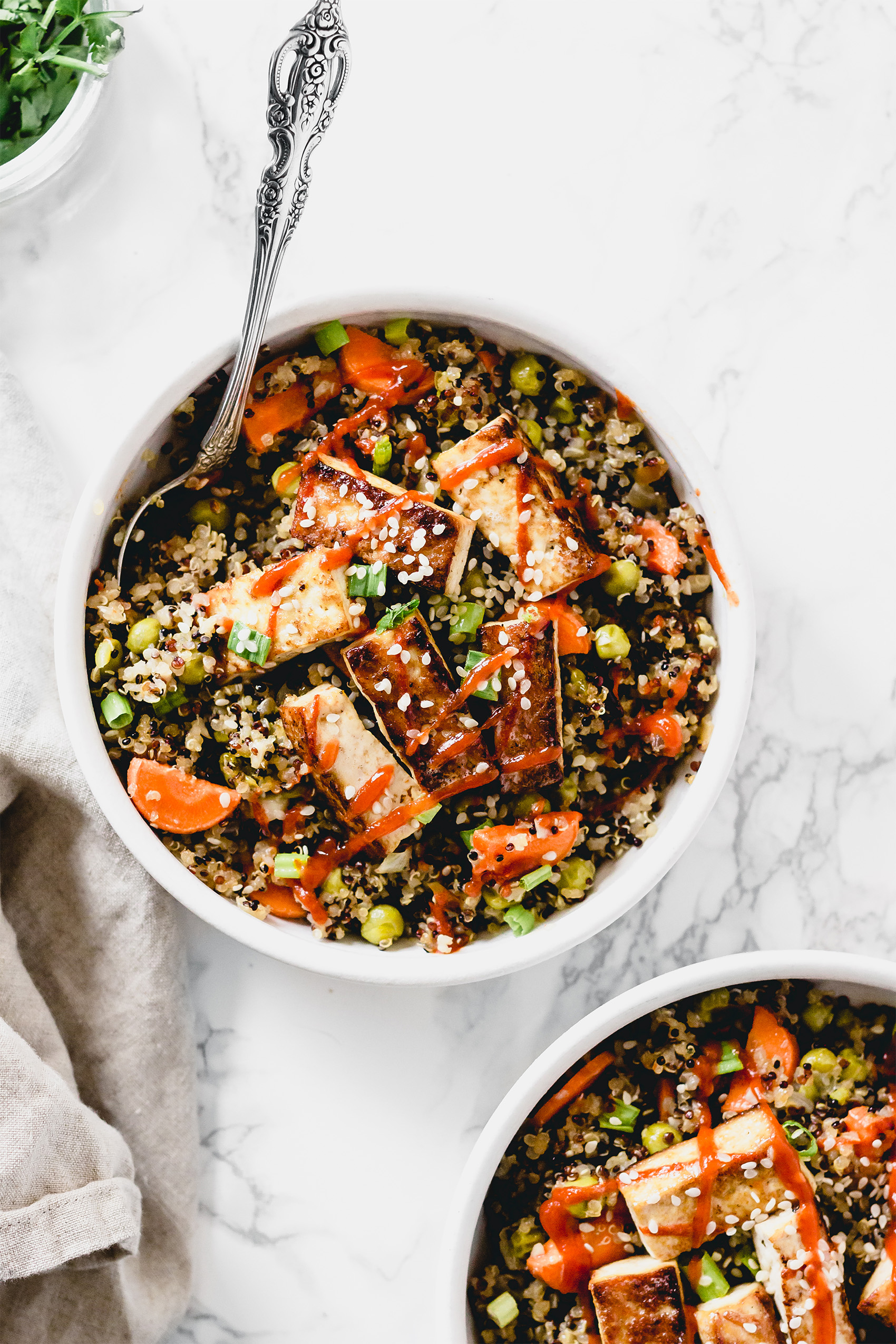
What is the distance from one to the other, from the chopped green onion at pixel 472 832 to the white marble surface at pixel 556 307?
54 cm

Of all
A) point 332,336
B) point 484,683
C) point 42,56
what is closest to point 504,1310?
point 484,683

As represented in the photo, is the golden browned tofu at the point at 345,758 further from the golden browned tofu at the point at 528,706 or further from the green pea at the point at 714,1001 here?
the green pea at the point at 714,1001

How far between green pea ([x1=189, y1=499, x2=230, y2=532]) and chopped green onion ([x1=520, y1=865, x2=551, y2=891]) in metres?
1.09

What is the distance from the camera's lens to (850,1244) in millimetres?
2686

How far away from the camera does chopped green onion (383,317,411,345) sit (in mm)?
2625

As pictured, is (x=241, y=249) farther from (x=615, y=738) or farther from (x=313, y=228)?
(x=615, y=738)

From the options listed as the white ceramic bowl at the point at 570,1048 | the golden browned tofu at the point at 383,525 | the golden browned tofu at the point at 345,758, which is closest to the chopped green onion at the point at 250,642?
the golden browned tofu at the point at 345,758

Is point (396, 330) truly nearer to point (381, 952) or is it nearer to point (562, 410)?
point (562, 410)

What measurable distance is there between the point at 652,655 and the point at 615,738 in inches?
8.5

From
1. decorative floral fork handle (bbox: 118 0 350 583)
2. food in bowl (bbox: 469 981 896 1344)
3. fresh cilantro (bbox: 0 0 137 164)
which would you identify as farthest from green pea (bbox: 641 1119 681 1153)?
fresh cilantro (bbox: 0 0 137 164)

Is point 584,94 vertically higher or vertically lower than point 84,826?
higher

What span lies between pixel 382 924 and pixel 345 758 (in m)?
0.40

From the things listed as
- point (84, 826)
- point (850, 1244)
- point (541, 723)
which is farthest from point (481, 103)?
A: point (850, 1244)

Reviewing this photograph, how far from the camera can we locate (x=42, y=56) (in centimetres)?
282
